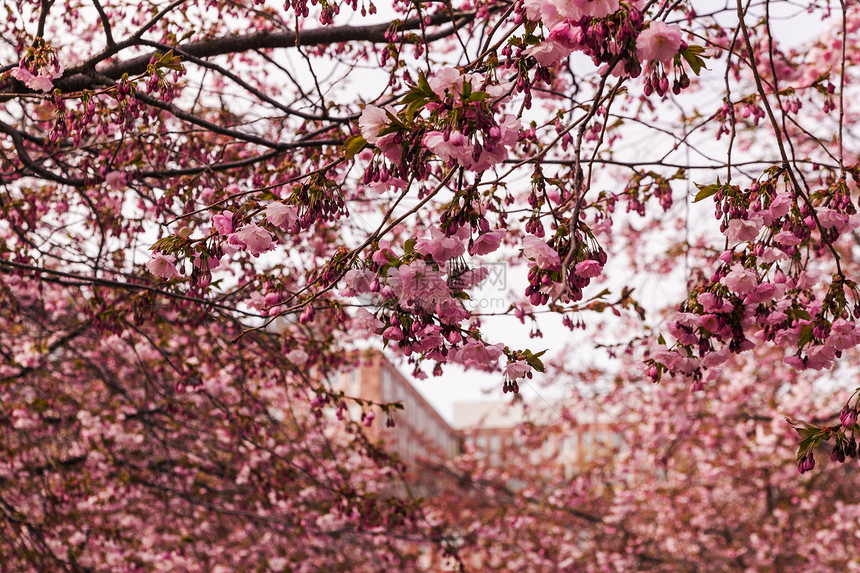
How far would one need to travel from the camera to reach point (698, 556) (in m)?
8.89

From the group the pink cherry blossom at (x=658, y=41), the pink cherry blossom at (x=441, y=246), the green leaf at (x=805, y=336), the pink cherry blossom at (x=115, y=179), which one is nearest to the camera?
the pink cherry blossom at (x=658, y=41)

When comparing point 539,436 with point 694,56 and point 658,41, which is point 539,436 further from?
point 658,41

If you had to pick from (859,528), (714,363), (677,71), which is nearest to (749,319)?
(714,363)

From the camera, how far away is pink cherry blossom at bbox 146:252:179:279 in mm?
1990

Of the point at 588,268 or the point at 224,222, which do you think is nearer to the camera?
the point at 588,268

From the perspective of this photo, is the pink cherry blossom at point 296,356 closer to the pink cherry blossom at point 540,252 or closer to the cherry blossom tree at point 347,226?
the cherry blossom tree at point 347,226

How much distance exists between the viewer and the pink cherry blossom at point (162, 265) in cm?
199

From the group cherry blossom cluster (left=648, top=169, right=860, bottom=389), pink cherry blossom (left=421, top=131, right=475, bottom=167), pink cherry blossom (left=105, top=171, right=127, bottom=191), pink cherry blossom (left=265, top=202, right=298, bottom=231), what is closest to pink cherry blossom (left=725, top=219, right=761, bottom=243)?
cherry blossom cluster (left=648, top=169, right=860, bottom=389)

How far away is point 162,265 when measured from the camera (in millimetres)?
2025

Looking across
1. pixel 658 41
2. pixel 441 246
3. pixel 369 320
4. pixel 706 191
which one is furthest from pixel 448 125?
pixel 706 191

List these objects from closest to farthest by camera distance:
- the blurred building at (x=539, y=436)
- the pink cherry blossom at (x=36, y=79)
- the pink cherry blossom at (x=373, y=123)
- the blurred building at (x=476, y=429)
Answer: the pink cherry blossom at (x=373, y=123) < the pink cherry blossom at (x=36, y=79) < the blurred building at (x=539, y=436) < the blurred building at (x=476, y=429)

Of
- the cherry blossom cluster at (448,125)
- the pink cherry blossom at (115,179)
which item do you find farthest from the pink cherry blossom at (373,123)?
the pink cherry blossom at (115,179)

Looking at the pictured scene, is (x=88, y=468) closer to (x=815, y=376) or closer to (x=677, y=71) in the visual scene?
(x=677, y=71)

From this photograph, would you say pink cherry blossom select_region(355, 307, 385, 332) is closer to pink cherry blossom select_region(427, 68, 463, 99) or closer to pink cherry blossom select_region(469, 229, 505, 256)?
pink cherry blossom select_region(469, 229, 505, 256)
